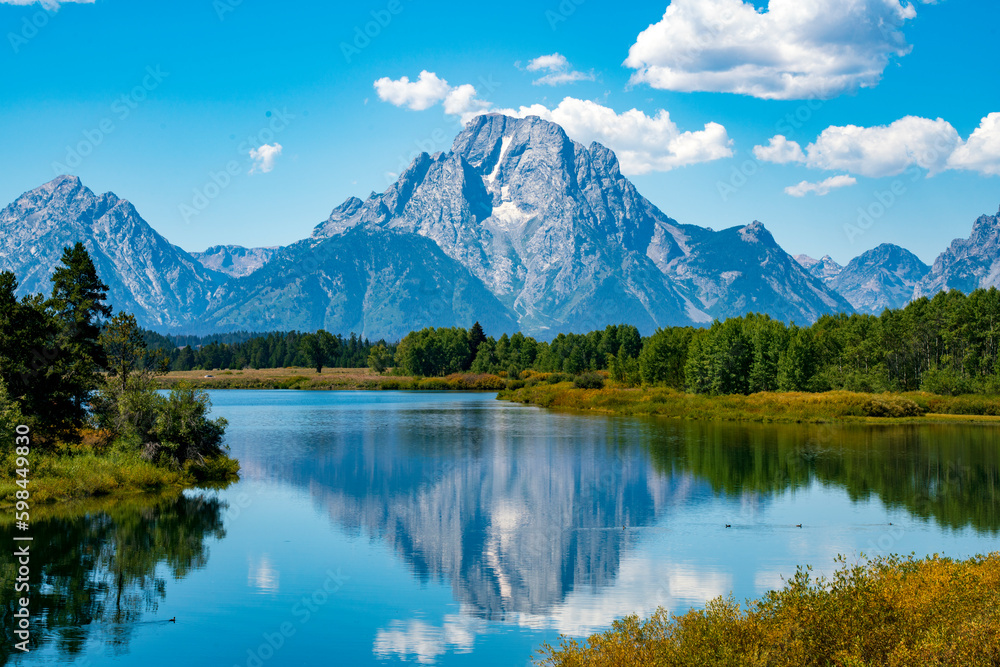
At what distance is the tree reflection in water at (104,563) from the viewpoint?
2133cm

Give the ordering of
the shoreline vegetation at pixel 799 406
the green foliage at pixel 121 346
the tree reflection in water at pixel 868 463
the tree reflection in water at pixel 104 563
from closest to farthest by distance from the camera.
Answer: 1. the tree reflection in water at pixel 104 563
2. the tree reflection in water at pixel 868 463
3. the green foliage at pixel 121 346
4. the shoreline vegetation at pixel 799 406

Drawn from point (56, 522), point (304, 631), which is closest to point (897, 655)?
point (304, 631)

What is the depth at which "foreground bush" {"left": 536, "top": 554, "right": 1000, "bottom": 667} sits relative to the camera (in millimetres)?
14344

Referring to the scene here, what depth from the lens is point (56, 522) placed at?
3397 centimetres

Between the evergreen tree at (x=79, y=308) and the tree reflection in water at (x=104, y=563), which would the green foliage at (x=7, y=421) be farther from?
the evergreen tree at (x=79, y=308)

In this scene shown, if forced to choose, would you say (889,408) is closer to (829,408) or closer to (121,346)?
(829,408)

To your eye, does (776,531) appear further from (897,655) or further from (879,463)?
(879,463)

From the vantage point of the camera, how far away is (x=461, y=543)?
32.1 meters

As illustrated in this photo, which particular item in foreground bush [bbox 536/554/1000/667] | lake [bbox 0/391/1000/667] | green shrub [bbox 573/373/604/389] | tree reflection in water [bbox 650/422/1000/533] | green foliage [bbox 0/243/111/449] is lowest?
lake [bbox 0/391/1000/667]

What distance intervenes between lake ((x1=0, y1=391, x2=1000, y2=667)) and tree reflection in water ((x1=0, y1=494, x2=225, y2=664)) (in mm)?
110

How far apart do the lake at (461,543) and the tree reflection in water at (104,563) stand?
110 mm

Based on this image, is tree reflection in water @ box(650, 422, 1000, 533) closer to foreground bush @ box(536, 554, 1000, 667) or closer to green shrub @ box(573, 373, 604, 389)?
foreground bush @ box(536, 554, 1000, 667)

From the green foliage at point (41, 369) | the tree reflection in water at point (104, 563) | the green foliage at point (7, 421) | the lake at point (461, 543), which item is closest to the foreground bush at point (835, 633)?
the lake at point (461, 543)

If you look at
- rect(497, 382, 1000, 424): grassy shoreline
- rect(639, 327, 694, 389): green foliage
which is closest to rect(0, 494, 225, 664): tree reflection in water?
rect(497, 382, 1000, 424): grassy shoreline
